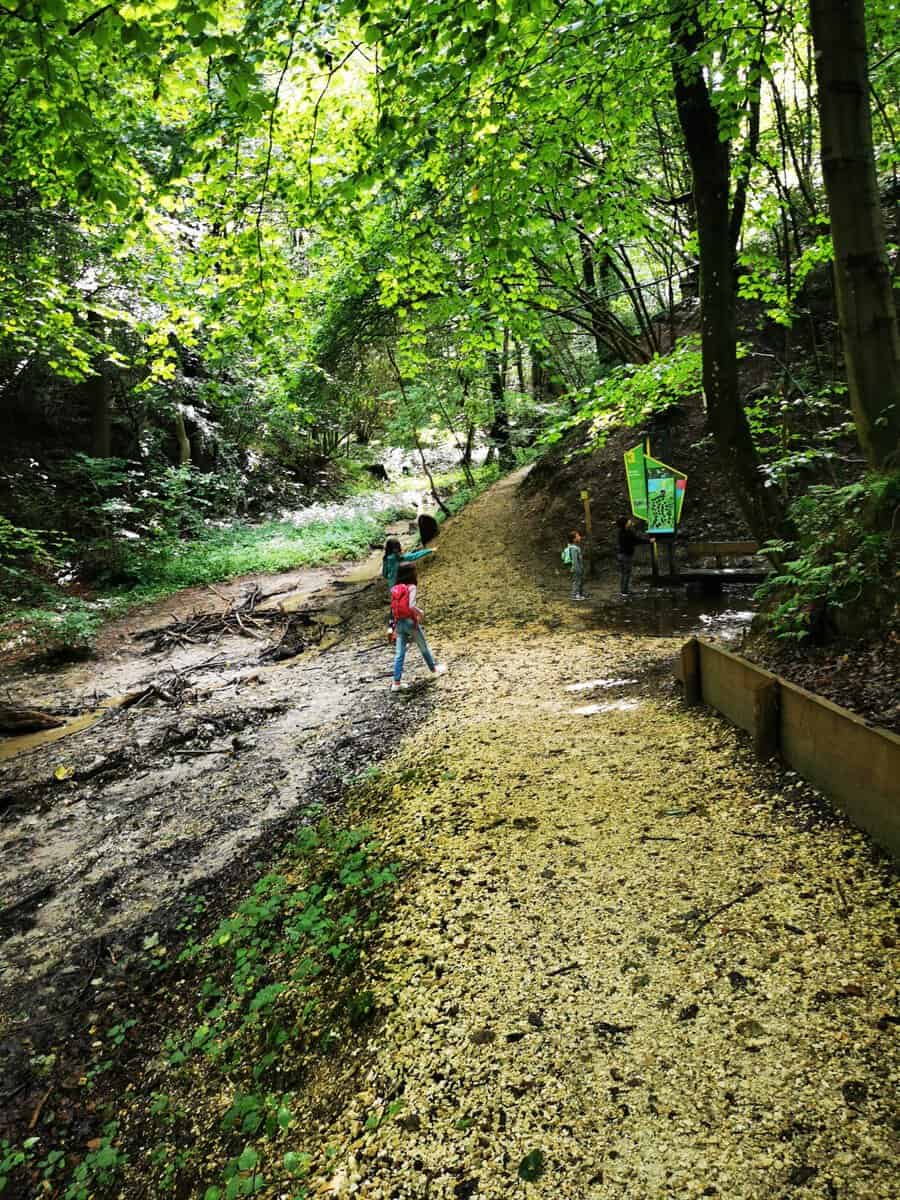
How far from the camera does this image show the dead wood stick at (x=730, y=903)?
248 centimetres

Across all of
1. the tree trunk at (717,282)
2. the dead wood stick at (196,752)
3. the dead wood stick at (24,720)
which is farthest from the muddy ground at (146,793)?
the tree trunk at (717,282)

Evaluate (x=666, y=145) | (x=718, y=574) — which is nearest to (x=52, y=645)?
(x=718, y=574)

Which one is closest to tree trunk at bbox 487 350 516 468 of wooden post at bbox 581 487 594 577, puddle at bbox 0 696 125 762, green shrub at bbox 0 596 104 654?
wooden post at bbox 581 487 594 577

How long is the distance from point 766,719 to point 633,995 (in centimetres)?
193

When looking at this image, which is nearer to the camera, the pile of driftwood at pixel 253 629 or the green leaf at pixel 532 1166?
the green leaf at pixel 532 1166

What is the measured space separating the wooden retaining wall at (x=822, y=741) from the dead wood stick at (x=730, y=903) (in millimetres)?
582

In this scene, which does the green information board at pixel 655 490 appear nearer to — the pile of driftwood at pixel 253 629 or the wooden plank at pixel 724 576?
the wooden plank at pixel 724 576

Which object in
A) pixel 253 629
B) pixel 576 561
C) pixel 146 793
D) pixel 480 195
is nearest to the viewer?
pixel 480 195

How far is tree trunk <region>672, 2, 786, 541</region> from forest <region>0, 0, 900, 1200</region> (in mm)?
32

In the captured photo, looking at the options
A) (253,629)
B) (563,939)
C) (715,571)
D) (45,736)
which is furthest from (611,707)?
(253,629)

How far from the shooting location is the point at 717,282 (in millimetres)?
4988

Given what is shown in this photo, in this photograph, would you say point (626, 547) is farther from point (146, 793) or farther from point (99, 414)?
point (99, 414)

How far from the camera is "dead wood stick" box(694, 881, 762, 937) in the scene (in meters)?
2.48

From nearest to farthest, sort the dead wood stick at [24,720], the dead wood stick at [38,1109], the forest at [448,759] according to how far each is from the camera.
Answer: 1. the forest at [448,759]
2. the dead wood stick at [38,1109]
3. the dead wood stick at [24,720]
